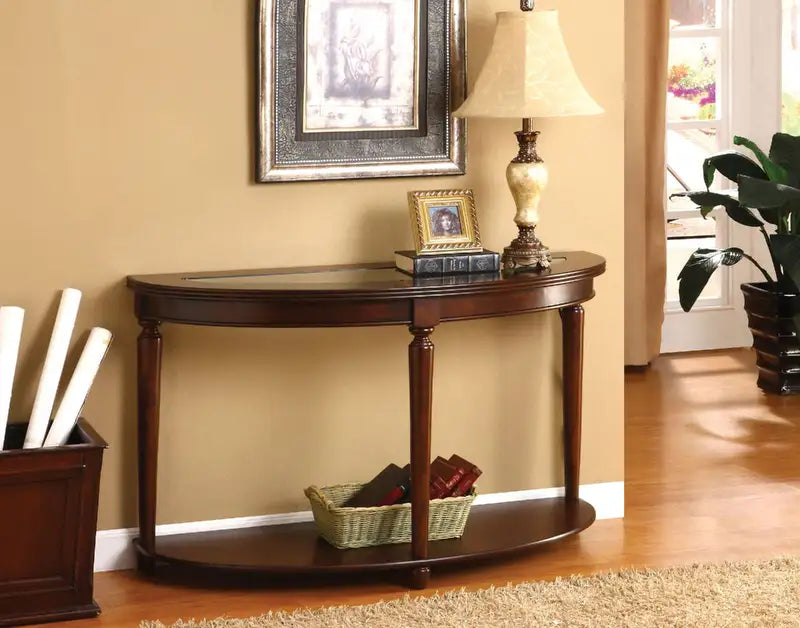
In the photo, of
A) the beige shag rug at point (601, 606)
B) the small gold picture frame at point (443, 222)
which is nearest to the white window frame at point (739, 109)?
the small gold picture frame at point (443, 222)

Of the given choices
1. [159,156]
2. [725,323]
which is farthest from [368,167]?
[725,323]

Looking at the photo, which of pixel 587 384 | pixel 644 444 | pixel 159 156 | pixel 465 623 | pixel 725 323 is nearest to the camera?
pixel 465 623

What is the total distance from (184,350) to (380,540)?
2.45 ft

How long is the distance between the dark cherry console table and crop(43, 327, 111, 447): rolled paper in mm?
131

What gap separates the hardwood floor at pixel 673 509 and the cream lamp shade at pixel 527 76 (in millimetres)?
1241

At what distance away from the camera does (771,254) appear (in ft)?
18.1

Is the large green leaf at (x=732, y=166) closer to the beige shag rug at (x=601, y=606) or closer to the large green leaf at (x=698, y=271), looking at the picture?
the large green leaf at (x=698, y=271)

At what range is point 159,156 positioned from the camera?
3477mm

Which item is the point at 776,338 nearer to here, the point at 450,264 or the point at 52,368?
the point at 450,264

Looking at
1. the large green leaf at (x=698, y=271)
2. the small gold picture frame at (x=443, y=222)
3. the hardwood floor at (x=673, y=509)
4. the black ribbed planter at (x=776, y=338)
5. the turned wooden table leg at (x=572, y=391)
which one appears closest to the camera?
the hardwood floor at (x=673, y=509)

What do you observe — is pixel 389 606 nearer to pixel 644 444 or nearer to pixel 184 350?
pixel 184 350

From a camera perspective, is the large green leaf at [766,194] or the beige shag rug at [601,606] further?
the large green leaf at [766,194]

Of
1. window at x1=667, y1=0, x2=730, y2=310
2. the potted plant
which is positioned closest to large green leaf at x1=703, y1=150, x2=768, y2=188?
the potted plant

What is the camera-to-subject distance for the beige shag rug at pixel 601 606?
313 cm
